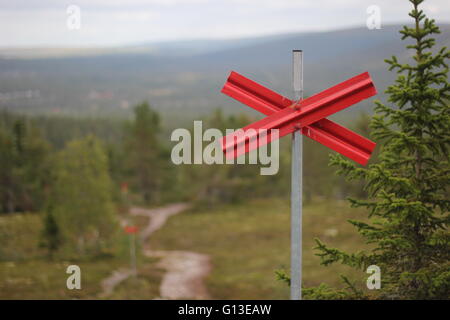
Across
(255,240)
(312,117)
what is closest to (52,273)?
(255,240)

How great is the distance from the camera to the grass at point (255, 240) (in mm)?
34094

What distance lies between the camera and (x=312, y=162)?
65.9 metres

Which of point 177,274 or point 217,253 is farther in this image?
point 217,253

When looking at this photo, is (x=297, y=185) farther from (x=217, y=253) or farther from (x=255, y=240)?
(x=255, y=240)

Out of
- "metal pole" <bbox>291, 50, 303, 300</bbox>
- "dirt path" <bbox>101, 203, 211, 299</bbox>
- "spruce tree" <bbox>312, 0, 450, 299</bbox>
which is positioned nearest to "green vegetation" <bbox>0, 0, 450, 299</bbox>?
"spruce tree" <bbox>312, 0, 450, 299</bbox>

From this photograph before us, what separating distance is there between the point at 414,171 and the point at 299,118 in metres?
4.18

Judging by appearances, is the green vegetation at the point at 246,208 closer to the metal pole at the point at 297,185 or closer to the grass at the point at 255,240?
the grass at the point at 255,240

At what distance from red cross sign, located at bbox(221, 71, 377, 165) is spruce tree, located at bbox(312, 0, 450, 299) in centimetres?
288

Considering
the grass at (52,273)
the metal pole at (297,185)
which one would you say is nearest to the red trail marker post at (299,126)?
the metal pole at (297,185)

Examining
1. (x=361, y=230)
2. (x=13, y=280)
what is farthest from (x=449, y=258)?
(x=13, y=280)

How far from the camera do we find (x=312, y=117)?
4492 mm

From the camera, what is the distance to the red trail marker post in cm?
438

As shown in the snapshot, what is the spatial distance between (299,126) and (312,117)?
5.8 inches
